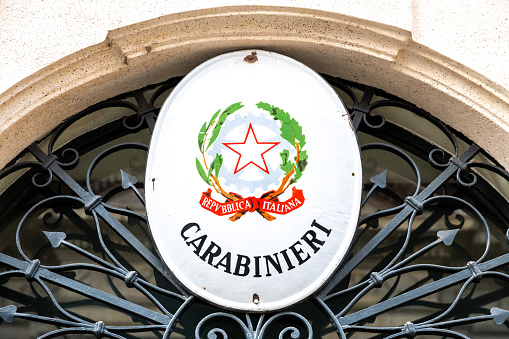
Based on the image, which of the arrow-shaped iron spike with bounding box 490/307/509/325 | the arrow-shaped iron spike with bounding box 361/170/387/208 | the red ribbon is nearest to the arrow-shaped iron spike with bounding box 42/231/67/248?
the red ribbon

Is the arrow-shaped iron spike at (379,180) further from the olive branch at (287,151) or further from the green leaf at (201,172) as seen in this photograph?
the green leaf at (201,172)

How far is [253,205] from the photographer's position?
3979 millimetres

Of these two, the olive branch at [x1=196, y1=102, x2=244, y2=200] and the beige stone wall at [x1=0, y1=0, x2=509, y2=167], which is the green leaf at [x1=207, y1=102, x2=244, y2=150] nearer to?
the olive branch at [x1=196, y1=102, x2=244, y2=200]

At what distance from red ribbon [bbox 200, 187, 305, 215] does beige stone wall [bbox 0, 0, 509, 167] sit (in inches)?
35.9

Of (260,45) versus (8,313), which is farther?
(260,45)

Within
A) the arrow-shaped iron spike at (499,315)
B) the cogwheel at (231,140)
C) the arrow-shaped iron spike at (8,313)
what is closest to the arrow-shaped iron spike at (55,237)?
the arrow-shaped iron spike at (8,313)

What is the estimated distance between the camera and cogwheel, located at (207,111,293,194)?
159 inches

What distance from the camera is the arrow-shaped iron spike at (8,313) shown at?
388 centimetres

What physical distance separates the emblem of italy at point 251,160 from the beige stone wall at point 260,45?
0.50 m

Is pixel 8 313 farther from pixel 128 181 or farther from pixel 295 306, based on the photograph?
pixel 295 306

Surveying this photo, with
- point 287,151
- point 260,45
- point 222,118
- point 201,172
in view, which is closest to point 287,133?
point 287,151

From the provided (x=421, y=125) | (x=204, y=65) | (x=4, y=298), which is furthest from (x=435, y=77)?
(x=4, y=298)

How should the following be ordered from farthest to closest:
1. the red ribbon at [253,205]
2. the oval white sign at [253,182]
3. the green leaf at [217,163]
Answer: the green leaf at [217,163], the red ribbon at [253,205], the oval white sign at [253,182]

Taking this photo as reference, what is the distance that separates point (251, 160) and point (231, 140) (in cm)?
15
